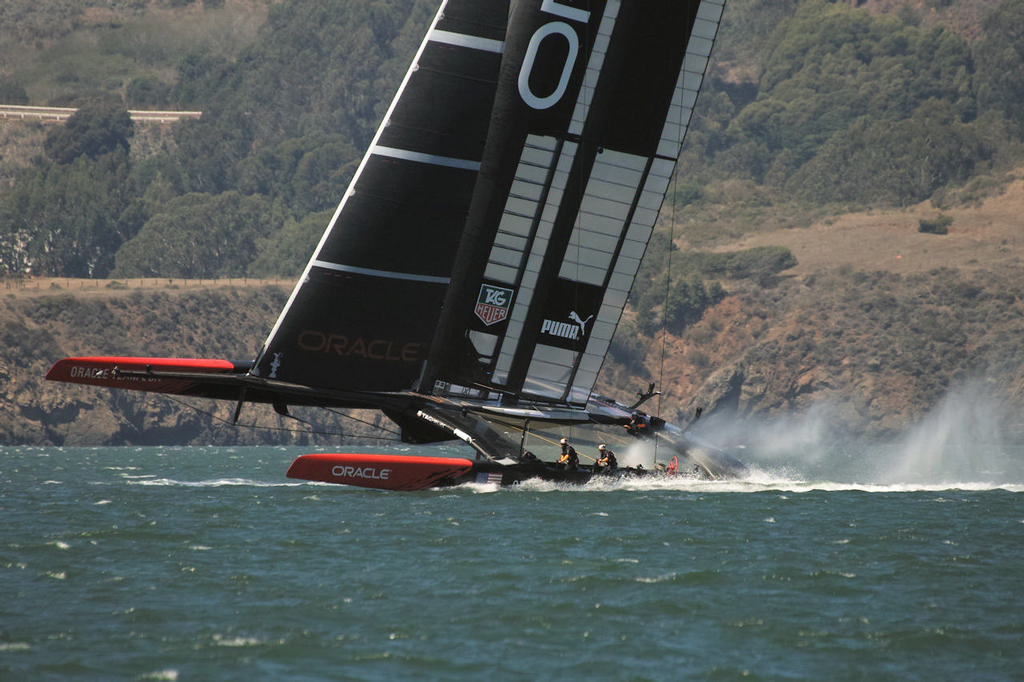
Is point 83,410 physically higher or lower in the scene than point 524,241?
lower

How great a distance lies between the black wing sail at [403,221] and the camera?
19312 millimetres

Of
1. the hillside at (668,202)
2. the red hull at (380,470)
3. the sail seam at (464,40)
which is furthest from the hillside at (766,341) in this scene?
the sail seam at (464,40)

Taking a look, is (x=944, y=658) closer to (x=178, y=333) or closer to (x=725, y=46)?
(x=178, y=333)

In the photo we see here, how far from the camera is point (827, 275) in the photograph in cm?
8394

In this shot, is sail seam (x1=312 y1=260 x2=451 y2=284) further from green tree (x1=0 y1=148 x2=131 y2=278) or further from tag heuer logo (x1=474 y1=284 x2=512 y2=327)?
green tree (x1=0 y1=148 x2=131 y2=278)

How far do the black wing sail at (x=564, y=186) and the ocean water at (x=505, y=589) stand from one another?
8.11 ft

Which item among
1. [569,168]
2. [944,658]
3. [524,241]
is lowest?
[944,658]

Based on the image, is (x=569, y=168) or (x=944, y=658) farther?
(x=569, y=168)

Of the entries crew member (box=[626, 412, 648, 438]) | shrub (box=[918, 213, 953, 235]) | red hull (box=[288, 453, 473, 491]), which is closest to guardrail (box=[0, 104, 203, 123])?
shrub (box=[918, 213, 953, 235])

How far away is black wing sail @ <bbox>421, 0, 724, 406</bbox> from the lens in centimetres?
1994

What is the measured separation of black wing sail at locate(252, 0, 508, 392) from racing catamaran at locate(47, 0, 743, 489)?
0.02m

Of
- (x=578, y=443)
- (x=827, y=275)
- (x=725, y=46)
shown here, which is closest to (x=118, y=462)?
(x=578, y=443)

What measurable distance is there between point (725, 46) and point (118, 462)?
11077 cm

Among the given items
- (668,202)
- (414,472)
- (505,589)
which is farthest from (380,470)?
(668,202)
